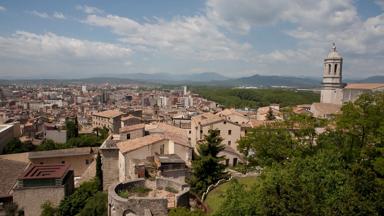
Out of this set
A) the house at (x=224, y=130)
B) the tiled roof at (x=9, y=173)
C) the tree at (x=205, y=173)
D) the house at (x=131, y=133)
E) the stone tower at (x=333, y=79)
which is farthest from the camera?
the stone tower at (x=333, y=79)

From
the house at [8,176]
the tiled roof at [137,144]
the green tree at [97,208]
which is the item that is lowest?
the house at [8,176]

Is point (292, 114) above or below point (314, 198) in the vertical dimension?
above

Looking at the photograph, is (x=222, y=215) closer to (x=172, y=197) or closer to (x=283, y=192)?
(x=283, y=192)

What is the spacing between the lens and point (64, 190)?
26.7 meters

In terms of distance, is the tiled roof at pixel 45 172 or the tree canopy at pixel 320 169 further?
the tiled roof at pixel 45 172

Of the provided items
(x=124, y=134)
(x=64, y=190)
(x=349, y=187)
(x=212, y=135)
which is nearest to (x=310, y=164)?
(x=349, y=187)

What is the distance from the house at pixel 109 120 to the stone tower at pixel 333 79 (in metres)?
41.1

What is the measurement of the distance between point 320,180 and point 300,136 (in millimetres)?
6924

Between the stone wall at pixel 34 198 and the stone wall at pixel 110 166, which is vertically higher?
the stone wall at pixel 110 166

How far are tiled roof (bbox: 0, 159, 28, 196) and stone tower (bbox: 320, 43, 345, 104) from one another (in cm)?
4971

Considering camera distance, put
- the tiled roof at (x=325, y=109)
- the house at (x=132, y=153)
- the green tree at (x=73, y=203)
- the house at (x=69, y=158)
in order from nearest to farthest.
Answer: the green tree at (x=73, y=203) → the house at (x=132, y=153) → the house at (x=69, y=158) → the tiled roof at (x=325, y=109)

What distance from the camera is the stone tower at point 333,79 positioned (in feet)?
181

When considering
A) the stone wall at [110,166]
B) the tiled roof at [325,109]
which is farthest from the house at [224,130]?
the tiled roof at [325,109]

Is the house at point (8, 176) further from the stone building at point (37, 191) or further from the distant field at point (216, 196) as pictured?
the distant field at point (216, 196)
